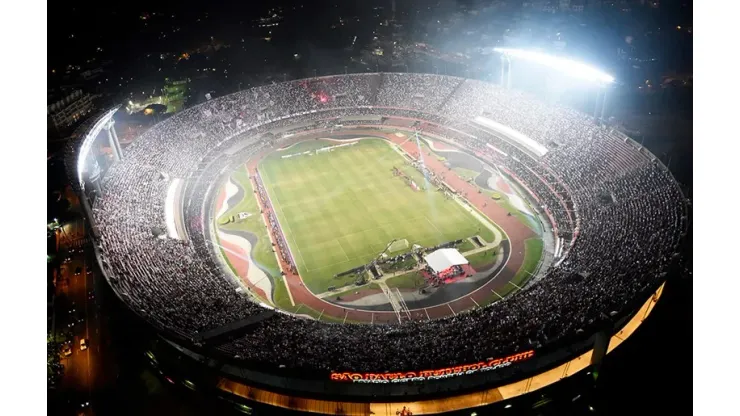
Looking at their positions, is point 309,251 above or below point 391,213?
below

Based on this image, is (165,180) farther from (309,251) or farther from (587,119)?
(587,119)

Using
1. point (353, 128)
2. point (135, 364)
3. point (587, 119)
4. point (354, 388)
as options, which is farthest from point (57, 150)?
point (587, 119)

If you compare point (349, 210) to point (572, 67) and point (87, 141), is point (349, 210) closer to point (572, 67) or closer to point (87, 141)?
point (87, 141)

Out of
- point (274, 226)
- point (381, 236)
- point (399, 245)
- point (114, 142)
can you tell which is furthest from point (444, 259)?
point (114, 142)

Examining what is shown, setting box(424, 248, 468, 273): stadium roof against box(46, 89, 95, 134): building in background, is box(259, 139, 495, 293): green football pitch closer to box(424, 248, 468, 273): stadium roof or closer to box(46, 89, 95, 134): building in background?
box(424, 248, 468, 273): stadium roof

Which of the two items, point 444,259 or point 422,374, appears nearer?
→ point 422,374

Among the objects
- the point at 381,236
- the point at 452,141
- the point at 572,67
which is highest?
the point at 452,141

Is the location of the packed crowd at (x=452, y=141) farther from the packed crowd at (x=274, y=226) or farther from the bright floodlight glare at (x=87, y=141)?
the packed crowd at (x=274, y=226)

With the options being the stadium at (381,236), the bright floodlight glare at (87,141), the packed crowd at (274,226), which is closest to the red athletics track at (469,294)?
the stadium at (381,236)
